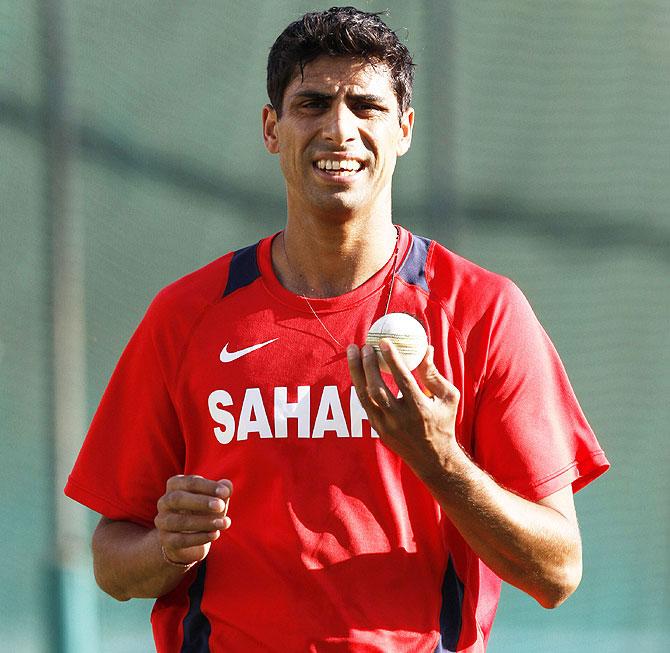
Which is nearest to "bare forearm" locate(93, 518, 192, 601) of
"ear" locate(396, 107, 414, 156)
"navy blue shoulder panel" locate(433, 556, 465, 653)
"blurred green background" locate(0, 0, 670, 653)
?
"navy blue shoulder panel" locate(433, 556, 465, 653)

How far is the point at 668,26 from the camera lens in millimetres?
4250

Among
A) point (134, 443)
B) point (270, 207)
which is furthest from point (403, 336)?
point (270, 207)

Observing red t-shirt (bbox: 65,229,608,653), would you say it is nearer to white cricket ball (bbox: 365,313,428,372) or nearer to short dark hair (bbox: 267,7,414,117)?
white cricket ball (bbox: 365,313,428,372)

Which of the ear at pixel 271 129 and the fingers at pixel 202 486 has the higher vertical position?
the ear at pixel 271 129

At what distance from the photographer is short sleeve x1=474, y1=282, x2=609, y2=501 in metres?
2.40

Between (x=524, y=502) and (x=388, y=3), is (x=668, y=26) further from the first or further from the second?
(x=524, y=502)

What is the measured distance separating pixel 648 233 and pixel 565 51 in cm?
74

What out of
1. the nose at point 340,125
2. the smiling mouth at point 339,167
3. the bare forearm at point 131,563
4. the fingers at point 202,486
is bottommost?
the bare forearm at point 131,563

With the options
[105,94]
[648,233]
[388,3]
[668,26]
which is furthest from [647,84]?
[105,94]

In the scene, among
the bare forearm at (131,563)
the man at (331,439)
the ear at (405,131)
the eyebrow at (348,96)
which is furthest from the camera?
the ear at (405,131)

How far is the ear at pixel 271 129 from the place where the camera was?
2.76 meters

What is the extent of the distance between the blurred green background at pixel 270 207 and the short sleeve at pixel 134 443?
1.61m

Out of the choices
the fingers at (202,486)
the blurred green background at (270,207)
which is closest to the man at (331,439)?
the fingers at (202,486)

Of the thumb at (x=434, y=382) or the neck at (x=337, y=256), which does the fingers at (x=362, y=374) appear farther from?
the neck at (x=337, y=256)
